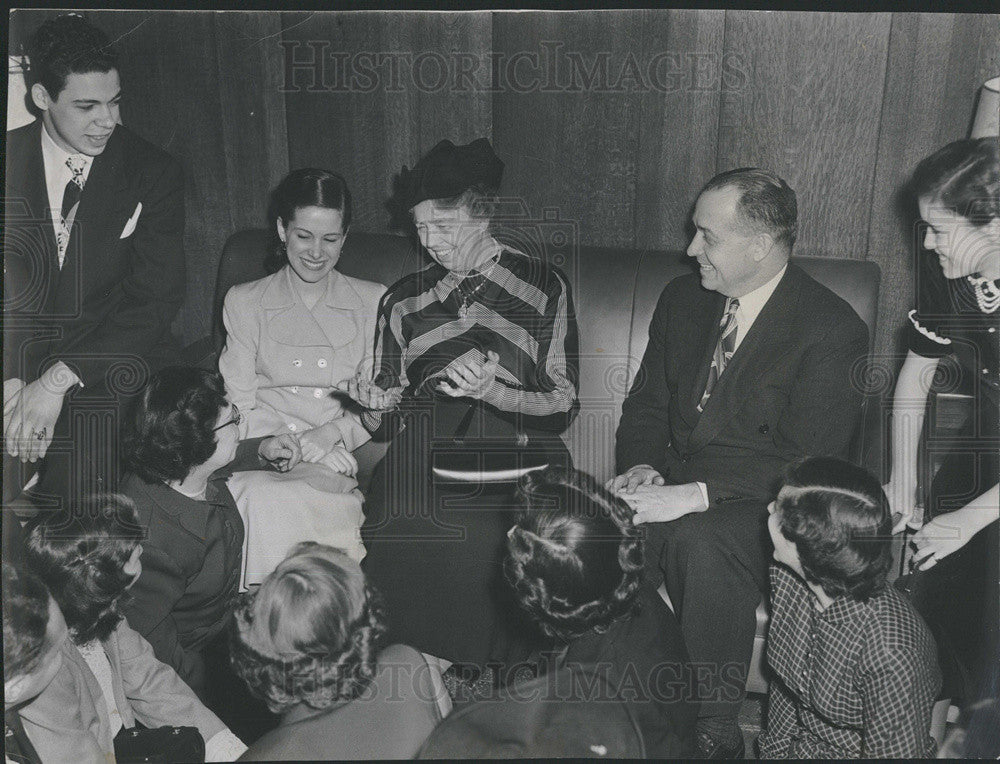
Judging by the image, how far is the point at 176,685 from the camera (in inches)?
53.5

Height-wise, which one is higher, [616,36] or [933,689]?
[616,36]

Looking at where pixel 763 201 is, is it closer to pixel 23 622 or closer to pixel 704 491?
pixel 704 491

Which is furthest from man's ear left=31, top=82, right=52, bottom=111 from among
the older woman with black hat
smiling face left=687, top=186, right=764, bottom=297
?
smiling face left=687, top=186, right=764, bottom=297

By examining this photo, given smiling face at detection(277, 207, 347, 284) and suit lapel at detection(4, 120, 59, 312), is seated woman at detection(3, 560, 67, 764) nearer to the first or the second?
suit lapel at detection(4, 120, 59, 312)

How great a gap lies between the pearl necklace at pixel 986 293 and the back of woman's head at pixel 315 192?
116 cm

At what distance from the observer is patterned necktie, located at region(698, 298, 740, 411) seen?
5.29 ft

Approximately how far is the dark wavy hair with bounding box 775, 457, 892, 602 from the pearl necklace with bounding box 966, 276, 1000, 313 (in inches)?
16.6

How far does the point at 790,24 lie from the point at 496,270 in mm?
717

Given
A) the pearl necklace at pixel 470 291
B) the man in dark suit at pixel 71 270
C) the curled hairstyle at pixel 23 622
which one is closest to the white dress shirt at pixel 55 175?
the man in dark suit at pixel 71 270

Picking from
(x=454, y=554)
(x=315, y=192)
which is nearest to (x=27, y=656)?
(x=454, y=554)

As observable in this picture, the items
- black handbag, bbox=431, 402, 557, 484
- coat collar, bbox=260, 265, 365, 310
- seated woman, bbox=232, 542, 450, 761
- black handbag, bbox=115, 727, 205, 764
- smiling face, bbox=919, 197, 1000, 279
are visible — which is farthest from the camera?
coat collar, bbox=260, 265, 365, 310

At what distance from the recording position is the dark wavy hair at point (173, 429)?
4.83ft

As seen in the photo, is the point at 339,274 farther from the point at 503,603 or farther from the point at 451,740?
the point at 451,740

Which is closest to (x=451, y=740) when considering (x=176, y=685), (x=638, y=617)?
(x=638, y=617)
